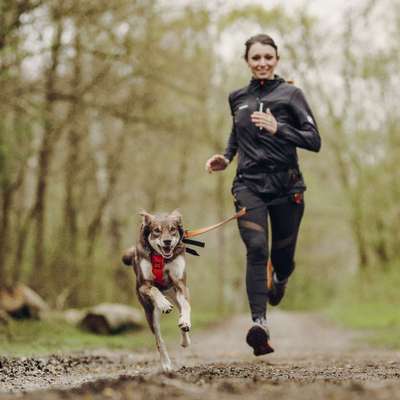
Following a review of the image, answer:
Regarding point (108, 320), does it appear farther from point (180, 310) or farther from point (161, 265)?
point (161, 265)

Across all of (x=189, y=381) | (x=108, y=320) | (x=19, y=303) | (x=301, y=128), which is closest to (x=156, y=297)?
(x=189, y=381)

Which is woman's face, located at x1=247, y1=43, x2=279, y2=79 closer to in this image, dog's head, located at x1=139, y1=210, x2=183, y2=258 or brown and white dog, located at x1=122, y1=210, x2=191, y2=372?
brown and white dog, located at x1=122, y1=210, x2=191, y2=372

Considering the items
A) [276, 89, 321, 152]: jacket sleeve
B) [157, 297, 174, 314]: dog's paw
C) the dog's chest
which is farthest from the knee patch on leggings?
[157, 297, 174, 314]: dog's paw

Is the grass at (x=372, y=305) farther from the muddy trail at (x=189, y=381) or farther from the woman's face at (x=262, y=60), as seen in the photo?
the woman's face at (x=262, y=60)

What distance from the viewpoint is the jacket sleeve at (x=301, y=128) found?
632cm

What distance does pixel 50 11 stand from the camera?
11.9m

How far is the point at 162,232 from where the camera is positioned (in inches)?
210

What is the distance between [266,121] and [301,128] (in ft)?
1.64

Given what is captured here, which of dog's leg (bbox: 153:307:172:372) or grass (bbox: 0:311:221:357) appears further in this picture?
grass (bbox: 0:311:221:357)

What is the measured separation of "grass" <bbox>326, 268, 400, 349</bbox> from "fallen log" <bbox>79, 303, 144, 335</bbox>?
5.21 metres

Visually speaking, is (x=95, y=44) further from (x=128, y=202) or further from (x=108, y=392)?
(x=128, y=202)

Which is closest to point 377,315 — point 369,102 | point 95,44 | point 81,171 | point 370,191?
point 370,191

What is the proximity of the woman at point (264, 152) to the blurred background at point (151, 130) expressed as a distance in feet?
18.8

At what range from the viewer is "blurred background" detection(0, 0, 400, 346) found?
13.7 metres
